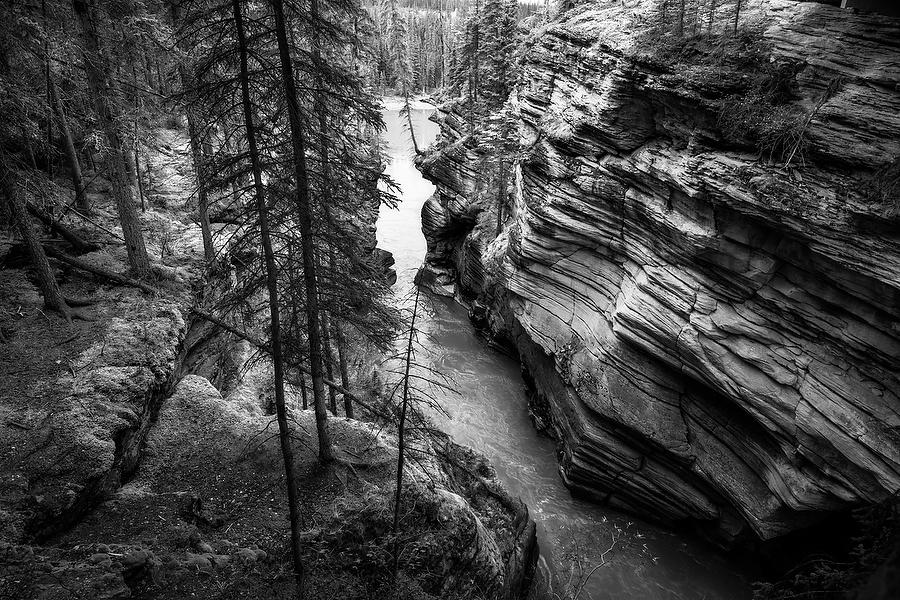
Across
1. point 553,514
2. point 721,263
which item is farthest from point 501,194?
point 553,514

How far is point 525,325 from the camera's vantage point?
19719 mm

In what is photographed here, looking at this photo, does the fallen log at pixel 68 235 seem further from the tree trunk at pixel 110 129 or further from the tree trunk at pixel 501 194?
the tree trunk at pixel 501 194

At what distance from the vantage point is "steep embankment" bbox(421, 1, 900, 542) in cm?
952

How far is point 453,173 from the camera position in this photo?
30469 millimetres

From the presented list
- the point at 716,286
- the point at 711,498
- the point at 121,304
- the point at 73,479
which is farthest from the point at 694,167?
the point at 121,304

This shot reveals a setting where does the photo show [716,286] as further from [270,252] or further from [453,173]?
[453,173]

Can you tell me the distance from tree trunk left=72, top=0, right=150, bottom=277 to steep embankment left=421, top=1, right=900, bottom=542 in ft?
45.8

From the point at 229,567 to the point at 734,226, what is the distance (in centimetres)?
1377

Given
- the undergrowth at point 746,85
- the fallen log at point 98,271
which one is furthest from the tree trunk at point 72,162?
the undergrowth at point 746,85

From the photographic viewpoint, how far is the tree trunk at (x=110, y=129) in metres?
11.8

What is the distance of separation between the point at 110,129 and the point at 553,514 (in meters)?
19.0

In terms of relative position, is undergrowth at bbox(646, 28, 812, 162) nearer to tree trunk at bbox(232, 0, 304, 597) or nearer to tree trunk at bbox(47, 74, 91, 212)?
tree trunk at bbox(232, 0, 304, 597)

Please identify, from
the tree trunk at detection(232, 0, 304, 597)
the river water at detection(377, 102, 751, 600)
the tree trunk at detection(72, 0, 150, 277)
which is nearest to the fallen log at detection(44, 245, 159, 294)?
the tree trunk at detection(72, 0, 150, 277)

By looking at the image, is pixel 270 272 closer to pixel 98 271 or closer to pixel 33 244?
pixel 33 244
